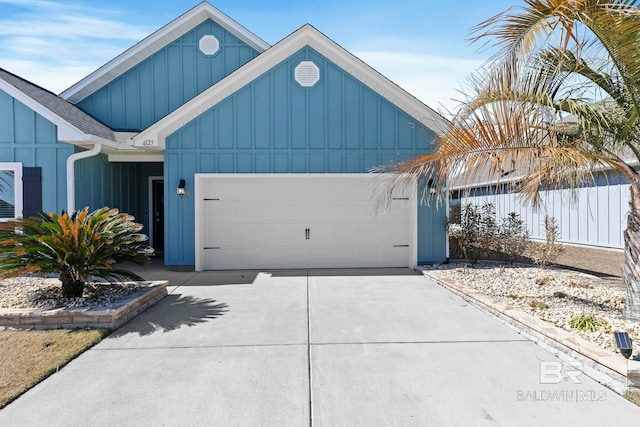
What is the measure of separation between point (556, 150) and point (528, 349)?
88.8 inches

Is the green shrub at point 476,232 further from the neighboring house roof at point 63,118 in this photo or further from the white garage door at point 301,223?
the neighboring house roof at point 63,118

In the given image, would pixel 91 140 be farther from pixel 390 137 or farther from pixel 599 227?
pixel 599 227

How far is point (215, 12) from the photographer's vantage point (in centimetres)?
1055

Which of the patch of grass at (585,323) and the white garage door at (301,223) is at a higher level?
the white garage door at (301,223)

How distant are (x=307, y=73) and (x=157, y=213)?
6.50 metres

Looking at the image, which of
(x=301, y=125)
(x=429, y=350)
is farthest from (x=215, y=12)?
(x=429, y=350)

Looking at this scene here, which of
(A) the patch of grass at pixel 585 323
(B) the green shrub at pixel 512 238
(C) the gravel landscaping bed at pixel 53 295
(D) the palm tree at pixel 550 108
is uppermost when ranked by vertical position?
(D) the palm tree at pixel 550 108

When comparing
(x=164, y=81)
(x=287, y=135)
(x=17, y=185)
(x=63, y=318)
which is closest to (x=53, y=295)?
(x=63, y=318)

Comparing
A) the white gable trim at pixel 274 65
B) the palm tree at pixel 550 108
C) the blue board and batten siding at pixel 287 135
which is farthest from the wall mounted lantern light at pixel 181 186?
the palm tree at pixel 550 108

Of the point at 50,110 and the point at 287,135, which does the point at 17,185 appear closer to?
the point at 50,110

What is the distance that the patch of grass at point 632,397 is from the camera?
3.05 meters

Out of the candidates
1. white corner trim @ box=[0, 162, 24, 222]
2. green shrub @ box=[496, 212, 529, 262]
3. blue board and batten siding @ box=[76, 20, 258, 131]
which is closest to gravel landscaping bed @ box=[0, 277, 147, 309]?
white corner trim @ box=[0, 162, 24, 222]

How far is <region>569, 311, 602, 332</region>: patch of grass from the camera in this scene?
4.27 meters

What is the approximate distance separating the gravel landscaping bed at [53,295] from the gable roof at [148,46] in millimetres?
5967
